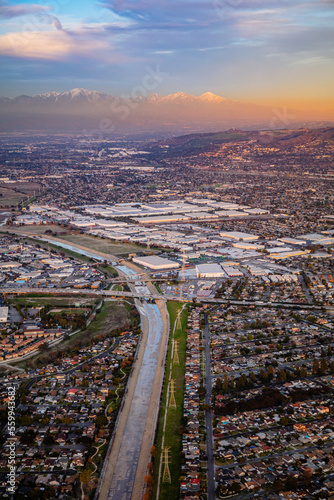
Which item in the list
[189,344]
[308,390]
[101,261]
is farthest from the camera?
[101,261]

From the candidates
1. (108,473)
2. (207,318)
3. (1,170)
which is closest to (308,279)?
(207,318)

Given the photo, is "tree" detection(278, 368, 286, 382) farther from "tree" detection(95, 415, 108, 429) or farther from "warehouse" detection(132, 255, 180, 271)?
"warehouse" detection(132, 255, 180, 271)

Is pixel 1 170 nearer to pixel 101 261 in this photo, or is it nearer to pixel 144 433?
pixel 101 261

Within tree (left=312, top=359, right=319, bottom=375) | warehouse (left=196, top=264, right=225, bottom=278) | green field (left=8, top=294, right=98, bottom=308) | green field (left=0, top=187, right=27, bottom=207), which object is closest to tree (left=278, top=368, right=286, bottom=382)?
tree (left=312, top=359, right=319, bottom=375)

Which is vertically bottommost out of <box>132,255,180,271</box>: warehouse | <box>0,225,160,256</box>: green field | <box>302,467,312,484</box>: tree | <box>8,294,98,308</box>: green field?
<box>302,467,312,484</box>: tree

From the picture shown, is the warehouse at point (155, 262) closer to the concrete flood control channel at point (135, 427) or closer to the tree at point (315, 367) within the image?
the concrete flood control channel at point (135, 427)

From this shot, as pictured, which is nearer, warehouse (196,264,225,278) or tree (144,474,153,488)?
tree (144,474,153,488)

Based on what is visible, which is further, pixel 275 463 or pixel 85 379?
pixel 85 379

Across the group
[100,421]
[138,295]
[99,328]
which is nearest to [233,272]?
[138,295]
